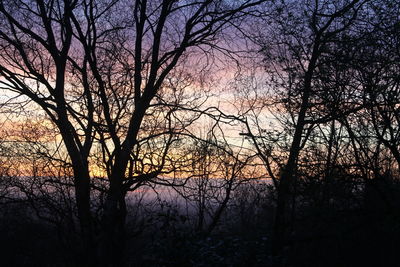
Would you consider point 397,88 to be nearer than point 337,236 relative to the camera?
No

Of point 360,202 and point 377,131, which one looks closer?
point 360,202

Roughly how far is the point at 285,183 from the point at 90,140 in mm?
5607

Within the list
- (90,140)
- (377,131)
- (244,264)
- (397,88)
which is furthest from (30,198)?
(397,88)

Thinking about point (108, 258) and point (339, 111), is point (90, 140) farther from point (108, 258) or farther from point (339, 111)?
point (339, 111)

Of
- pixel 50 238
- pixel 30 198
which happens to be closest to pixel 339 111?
pixel 30 198

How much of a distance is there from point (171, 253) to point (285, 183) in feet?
11.1

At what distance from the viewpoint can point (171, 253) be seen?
31.1ft

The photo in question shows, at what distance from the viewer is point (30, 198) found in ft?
31.9

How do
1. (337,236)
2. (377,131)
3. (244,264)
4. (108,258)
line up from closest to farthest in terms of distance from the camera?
(337,236) < (377,131) < (244,264) < (108,258)

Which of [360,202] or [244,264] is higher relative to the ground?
[360,202]

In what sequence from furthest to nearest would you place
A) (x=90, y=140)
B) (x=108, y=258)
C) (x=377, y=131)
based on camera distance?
1. (x=90, y=140)
2. (x=108, y=258)
3. (x=377, y=131)

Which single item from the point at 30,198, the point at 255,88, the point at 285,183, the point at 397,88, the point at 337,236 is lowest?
the point at 337,236

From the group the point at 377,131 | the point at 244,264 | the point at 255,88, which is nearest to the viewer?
the point at 377,131

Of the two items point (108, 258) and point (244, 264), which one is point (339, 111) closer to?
point (244, 264)
